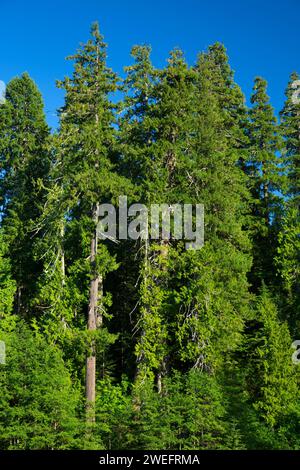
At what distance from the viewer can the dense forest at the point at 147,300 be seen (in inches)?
776

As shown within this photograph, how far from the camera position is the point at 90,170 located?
22125 mm

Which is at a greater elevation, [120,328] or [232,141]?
[232,141]

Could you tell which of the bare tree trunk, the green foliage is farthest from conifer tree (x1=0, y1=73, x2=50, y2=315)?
the green foliage

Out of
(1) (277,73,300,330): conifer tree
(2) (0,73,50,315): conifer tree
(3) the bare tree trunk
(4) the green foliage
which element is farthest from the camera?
(2) (0,73,50,315): conifer tree

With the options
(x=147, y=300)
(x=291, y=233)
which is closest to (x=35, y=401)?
(x=147, y=300)

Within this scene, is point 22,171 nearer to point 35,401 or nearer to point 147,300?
point 147,300

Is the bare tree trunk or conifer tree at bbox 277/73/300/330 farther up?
conifer tree at bbox 277/73/300/330

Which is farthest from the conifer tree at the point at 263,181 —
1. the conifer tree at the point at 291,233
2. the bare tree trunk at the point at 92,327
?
the bare tree trunk at the point at 92,327

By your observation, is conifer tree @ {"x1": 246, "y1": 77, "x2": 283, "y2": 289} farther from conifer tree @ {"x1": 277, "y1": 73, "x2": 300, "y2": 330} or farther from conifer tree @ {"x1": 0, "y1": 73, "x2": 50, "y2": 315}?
conifer tree @ {"x1": 0, "y1": 73, "x2": 50, "y2": 315}

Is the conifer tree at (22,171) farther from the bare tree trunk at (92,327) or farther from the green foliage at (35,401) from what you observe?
the green foliage at (35,401)

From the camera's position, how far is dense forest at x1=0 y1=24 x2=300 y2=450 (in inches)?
776

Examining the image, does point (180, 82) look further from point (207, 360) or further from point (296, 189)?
point (207, 360)
